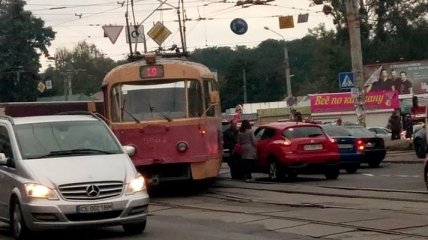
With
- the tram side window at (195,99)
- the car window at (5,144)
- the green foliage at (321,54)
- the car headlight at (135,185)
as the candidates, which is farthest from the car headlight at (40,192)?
the green foliage at (321,54)

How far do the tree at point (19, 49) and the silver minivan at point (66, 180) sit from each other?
64934mm

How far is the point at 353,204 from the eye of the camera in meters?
18.6

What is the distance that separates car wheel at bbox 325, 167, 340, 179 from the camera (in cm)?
2648

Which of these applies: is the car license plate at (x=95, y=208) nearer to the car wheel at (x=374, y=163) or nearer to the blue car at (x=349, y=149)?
the blue car at (x=349, y=149)

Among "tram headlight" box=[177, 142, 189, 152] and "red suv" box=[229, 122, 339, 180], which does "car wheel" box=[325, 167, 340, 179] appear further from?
"tram headlight" box=[177, 142, 189, 152]

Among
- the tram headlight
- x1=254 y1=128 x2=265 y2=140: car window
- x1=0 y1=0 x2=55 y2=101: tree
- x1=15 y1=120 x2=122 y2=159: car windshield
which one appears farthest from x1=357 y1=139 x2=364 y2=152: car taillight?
x1=0 y1=0 x2=55 y2=101: tree

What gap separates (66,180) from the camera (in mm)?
13703

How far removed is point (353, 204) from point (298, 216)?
2142mm

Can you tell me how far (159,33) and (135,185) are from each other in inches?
1050

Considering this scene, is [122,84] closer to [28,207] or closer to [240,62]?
[28,207]

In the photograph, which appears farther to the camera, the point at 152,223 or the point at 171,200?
the point at 171,200

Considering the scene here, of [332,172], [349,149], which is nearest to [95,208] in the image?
[332,172]

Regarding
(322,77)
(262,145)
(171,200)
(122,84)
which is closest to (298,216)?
(171,200)

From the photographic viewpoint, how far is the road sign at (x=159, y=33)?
40.5 m
